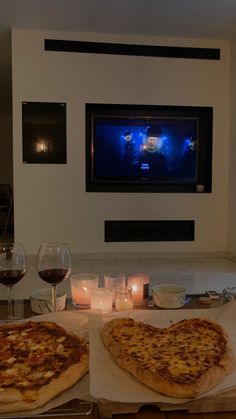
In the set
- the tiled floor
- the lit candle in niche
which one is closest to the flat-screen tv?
the tiled floor

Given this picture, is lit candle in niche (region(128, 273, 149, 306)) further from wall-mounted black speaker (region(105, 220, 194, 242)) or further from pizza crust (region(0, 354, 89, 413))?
wall-mounted black speaker (region(105, 220, 194, 242))

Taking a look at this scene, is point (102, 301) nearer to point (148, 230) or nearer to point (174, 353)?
point (174, 353)

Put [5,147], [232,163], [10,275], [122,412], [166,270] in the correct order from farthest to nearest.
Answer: [5,147]
[232,163]
[166,270]
[10,275]
[122,412]

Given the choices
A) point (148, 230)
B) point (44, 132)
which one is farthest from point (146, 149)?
point (44, 132)

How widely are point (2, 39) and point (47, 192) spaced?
188cm

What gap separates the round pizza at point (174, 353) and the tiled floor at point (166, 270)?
225 centimetres

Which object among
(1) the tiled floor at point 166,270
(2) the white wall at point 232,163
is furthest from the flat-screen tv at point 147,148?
(1) the tiled floor at point 166,270

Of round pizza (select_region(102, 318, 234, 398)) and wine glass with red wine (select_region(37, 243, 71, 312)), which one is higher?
wine glass with red wine (select_region(37, 243, 71, 312))

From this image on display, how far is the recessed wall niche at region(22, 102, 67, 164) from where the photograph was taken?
4.18 metres

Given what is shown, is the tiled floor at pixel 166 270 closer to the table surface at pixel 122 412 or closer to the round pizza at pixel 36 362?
the round pizza at pixel 36 362

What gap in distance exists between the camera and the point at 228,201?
4480mm

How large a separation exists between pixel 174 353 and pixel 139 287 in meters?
0.43

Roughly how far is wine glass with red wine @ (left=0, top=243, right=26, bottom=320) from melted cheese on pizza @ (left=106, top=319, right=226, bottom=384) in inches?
12.6

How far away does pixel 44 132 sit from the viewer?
4227 millimetres
